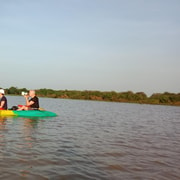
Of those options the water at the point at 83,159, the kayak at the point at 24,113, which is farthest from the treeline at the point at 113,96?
the water at the point at 83,159

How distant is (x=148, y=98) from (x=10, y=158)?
47.4 meters

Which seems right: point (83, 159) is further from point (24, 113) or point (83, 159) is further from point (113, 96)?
point (113, 96)

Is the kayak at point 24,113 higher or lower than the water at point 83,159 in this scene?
higher

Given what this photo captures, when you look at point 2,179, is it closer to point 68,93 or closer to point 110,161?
point 110,161

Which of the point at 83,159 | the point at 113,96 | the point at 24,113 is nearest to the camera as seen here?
the point at 83,159

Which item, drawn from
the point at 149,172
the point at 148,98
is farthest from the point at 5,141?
the point at 148,98

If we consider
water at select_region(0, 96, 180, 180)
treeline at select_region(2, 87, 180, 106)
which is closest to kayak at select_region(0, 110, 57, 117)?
water at select_region(0, 96, 180, 180)

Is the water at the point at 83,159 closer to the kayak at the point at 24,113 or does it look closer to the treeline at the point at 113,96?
the kayak at the point at 24,113

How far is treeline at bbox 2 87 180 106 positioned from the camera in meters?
48.8

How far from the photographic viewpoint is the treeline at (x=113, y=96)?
48.8m

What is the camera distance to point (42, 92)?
192 ft

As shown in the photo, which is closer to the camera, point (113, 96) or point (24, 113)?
point (24, 113)

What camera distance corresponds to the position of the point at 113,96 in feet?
172

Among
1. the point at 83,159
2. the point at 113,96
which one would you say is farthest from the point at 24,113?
the point at 113,96
